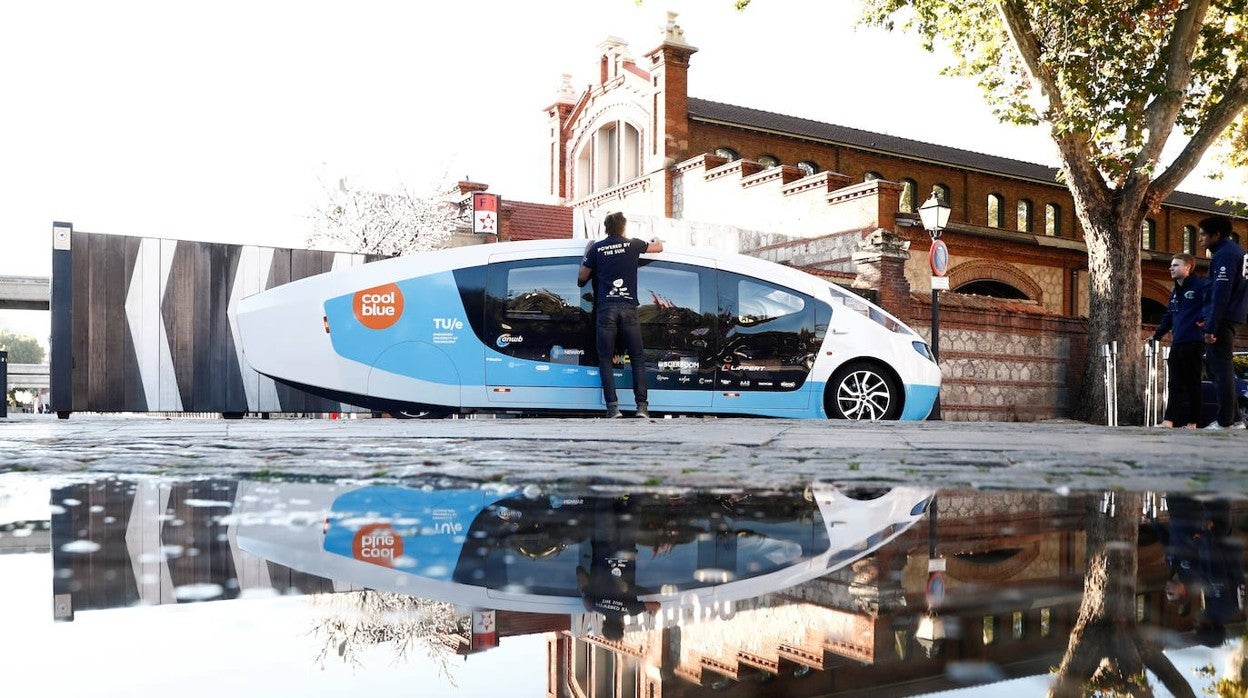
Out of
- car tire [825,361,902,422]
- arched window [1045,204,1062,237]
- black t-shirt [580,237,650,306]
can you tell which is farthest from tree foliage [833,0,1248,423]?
arched window [1045,204,1062,237]

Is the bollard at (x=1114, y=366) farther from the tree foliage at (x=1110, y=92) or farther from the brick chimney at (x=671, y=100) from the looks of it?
the brick chimney at (x=671, y=100)

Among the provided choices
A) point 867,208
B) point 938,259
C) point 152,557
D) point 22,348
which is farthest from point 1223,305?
point 22,348

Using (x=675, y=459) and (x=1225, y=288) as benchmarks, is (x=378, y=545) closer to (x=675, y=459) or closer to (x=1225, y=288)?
(x=675, y=459)

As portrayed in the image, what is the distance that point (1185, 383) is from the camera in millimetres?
10531

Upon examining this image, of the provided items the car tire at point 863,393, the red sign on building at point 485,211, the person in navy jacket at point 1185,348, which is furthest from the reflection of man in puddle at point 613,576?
the red sign on building at point 485,211

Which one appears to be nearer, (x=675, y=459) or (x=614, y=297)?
(x=675, y=459)

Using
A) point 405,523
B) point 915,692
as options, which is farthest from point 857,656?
point 405,523

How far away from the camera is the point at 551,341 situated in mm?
10391

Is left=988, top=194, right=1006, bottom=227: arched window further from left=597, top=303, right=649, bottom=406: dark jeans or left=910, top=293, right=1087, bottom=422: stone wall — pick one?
left=597, top=303, right=649, bottom=406: dark jeans

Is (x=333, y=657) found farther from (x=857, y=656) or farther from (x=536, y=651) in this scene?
(x=857, y=656)

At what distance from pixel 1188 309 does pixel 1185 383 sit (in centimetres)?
87

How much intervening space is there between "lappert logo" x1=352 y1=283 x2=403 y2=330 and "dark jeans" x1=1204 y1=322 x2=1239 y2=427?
8369 mm

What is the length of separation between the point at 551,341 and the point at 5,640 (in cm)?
939

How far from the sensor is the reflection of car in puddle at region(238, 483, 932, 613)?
126 cm
